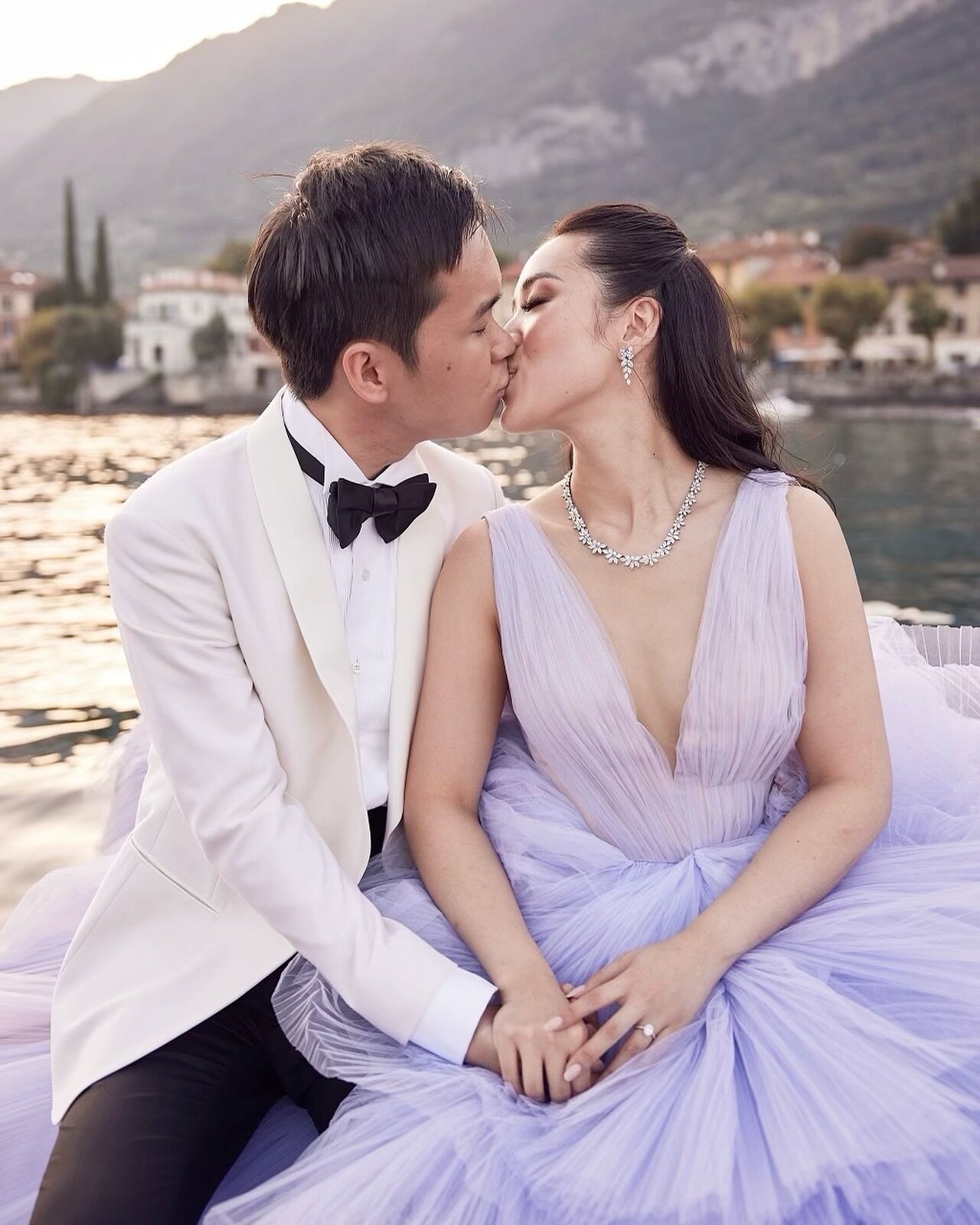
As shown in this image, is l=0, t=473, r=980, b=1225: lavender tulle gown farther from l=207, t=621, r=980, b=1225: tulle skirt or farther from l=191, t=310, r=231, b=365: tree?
l=191, t=310, r=231, b=365: tree

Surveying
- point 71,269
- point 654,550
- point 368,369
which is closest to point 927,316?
point 71,269

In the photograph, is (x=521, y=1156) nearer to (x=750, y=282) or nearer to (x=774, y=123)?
(x=750, y=282)

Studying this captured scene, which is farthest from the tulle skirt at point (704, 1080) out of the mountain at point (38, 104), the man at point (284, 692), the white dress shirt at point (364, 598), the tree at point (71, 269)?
the mountain at point (38, 104)

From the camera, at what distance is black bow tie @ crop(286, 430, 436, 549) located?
Result: 71.0 inches

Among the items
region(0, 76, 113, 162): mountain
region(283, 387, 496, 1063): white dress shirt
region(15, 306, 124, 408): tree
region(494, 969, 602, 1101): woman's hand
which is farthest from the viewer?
region(0, 76, 113, 162): mountain

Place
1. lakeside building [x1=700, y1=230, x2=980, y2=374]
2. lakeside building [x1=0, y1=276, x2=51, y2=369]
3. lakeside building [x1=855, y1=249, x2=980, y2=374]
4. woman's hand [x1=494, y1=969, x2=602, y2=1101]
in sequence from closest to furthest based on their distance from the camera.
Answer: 1. woman's hand [x1=494, y1=969, x2=602, y2=1101]
2. lakeside building [x1=700, y1=230, x2=980, y2=374]
3. lakeside building [x1=855, y1=249, x2=980, y2=374]
4. lakeside building [x1=0, y1=276, x2=51, y2=369]

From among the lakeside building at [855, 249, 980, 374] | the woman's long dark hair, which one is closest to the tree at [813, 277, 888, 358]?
the lakeside building at [855, 249, 980, 374]

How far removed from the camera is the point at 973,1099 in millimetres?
1347

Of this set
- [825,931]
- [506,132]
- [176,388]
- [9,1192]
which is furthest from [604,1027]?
[506,132]

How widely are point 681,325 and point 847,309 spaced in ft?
200

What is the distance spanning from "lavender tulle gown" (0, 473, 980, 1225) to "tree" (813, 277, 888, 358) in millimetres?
60349

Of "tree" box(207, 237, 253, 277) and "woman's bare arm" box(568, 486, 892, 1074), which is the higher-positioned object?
"tree" box(207, 237, 253, 277)

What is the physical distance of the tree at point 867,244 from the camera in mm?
73750

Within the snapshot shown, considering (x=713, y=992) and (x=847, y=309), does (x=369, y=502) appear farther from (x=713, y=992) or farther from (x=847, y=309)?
(x=847, y=309)
